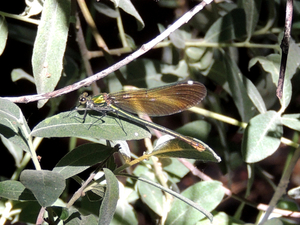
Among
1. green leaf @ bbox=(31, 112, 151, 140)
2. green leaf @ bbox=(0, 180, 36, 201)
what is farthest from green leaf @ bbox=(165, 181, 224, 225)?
green leaf @ bbox=(0, 180, 36, 201)

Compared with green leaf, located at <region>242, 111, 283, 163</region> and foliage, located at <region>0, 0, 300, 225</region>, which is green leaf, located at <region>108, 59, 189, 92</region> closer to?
foliage, located at <region>0, 0, 300, 225</region>

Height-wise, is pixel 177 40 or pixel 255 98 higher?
pixel 177 40

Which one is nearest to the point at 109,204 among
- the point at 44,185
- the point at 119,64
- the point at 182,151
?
the point at 44,185

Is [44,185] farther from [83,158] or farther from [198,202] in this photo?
[198,202]

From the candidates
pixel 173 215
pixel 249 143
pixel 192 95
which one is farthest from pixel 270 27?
pixel 173 215

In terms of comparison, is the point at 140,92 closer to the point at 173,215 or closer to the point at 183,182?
the point at 173,215
